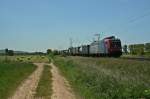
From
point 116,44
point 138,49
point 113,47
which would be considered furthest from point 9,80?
point 138,49

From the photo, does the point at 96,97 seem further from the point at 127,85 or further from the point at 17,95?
the point at 17,95

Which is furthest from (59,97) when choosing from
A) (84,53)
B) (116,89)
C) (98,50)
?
(84,53)

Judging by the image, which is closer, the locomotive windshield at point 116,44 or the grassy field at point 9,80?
the grassy field at point 9,80

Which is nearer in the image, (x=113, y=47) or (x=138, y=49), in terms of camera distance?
(x=113, y=47)

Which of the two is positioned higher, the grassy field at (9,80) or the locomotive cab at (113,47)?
the locomotive cab at (113,47)

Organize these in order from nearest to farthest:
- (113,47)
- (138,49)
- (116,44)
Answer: (113,47) → (116,44) → (138,49)

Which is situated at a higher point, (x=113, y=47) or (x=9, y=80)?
(x=113, y=47)

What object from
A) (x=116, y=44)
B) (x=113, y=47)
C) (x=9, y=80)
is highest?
(x=116, y=44)

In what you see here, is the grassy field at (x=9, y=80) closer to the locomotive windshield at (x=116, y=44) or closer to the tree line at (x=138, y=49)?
the locomotive windshield at (x=116, y=44)

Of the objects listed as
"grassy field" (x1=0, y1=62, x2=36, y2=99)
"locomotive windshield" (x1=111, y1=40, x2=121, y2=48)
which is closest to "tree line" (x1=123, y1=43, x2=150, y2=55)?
"locomotive windshield" (x1=111, y1=40, x2=121, y2=48)

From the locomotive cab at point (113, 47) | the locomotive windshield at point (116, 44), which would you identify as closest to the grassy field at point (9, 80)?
the locomotive cab at point (113, 47)

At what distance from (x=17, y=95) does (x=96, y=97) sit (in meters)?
6.32

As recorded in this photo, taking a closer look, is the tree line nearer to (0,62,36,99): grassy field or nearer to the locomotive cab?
the locomotive cab

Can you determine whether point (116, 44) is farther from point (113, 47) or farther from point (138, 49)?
point (138, 49)
